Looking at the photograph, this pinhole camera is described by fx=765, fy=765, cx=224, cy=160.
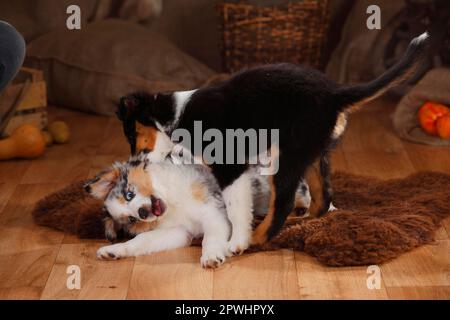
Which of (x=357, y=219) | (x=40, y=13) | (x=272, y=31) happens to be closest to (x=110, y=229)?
(x=357, y=219)

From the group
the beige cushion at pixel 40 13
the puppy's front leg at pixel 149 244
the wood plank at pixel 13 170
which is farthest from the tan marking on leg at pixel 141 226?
the beige cushion at pixel 40 13

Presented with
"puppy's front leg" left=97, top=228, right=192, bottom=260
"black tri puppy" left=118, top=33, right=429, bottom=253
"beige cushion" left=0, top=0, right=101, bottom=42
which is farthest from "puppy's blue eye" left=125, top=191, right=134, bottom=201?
"beige cushion" left=0, top=0, right=101, bottom=42

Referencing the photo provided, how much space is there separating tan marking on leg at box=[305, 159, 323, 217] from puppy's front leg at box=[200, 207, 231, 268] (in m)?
0.34

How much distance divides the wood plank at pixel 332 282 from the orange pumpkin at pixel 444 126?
1.38 m

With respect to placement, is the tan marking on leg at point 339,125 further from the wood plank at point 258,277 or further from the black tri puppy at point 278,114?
the wood plank at point 258,277

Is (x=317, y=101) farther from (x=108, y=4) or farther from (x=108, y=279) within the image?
(x=108, y=4)

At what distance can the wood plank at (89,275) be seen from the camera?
90.5 inches

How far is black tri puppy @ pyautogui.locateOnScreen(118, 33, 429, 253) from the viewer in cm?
241

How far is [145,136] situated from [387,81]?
2.78 ft

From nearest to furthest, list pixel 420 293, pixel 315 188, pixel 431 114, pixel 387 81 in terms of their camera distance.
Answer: pixel 420 293 → pixel 387 81 → pixel 315 188 → pixel 431 114

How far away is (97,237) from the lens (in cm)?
273

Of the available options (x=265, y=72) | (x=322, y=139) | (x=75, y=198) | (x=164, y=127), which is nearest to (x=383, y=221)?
(x=322, y=139)

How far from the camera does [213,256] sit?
246cm

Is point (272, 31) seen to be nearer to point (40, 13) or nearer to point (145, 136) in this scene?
point (40, 13)
